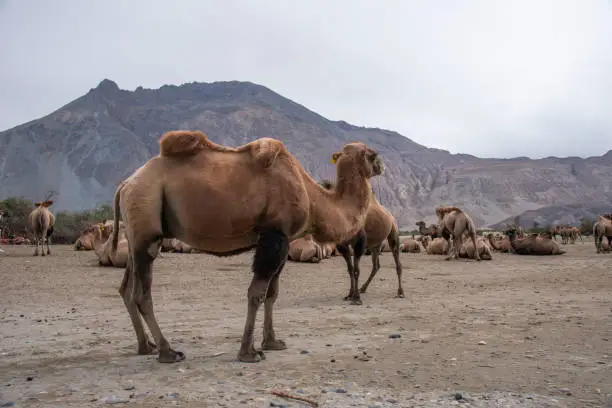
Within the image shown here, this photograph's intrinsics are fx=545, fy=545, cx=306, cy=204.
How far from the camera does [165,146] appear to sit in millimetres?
6133

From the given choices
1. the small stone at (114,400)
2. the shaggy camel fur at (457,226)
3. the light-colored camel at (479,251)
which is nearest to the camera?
the small stone at (114,400)

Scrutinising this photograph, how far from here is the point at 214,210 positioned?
19.2ft

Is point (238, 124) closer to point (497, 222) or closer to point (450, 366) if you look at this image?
point (497, 222)

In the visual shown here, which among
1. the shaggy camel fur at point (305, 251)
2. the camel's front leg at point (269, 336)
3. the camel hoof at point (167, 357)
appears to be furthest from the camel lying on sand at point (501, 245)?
the camel hoof at point (167, 357)

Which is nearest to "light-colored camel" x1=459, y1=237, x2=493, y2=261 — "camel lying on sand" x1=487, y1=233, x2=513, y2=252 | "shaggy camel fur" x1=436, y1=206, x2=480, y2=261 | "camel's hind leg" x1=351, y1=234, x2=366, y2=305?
"shaggy camel fur" x1=436, y1=206, x2=480, y2=261

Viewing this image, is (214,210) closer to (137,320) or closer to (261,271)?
(261,271)

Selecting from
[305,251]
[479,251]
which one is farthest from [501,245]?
[305,251]

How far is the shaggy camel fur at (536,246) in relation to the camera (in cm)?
2767

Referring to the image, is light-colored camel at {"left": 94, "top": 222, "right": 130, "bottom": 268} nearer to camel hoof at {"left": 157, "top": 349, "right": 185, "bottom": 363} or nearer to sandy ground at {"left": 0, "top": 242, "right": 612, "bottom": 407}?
A: sandy ground at {"left": 0, "top": 242, "right": 612, "bottom": 407}

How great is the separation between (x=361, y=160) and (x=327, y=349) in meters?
2.57

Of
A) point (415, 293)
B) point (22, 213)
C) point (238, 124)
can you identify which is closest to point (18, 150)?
point (238, 124)

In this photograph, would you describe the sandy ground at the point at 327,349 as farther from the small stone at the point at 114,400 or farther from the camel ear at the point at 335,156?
the camel ear at the point at 335,156

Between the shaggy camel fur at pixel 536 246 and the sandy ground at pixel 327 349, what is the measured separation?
51.7 feet

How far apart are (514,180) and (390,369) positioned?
16738cm
